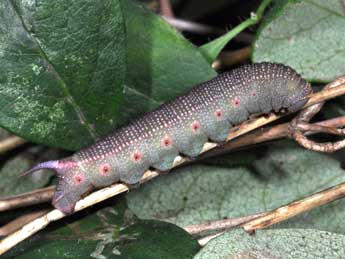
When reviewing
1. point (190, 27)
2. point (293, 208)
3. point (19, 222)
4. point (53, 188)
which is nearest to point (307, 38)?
point (293, 208)

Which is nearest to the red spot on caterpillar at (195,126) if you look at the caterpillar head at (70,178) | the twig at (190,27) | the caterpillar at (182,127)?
the caterpillar at (182,127)

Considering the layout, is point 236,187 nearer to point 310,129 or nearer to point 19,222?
point 310,129

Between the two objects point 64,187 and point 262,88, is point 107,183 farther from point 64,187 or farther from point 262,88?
point 262,88

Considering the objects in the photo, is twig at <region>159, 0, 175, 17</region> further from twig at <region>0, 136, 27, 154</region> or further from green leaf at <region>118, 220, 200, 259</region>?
green leaf at <region>118, 220, 200, 259</region>

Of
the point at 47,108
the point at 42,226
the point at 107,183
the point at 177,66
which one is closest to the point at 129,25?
the point at 177,66

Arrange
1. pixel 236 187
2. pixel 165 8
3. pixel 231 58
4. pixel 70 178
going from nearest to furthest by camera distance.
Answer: pixel 70 178, pixel 236 187, pixel 231 58, pixel 165 8

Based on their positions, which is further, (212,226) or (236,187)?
(236,187)
